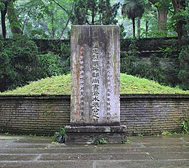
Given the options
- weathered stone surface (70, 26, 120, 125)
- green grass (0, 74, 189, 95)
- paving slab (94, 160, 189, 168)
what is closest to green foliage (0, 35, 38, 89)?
green grass (0, 74, 189, 95)

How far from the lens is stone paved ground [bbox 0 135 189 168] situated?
3.95 m

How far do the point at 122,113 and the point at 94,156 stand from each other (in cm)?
319

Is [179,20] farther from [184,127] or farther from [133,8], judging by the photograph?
[184,127]

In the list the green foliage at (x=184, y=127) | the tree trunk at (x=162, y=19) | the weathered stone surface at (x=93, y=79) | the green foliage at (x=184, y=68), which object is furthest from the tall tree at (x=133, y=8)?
the weathered stone surface at (x=93, y=79)

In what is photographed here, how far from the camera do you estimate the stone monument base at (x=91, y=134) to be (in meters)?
5.89

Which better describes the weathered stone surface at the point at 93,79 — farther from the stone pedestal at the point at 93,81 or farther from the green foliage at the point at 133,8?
the green foliage at the point at 133,8

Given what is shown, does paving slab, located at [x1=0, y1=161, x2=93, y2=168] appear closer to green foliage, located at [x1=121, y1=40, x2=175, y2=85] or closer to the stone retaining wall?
the stone retaining wall

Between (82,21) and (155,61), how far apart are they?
4666 mm

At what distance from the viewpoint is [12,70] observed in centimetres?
1274

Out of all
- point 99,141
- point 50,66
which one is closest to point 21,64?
point 50,66

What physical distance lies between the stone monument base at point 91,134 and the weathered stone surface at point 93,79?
168 millimetres

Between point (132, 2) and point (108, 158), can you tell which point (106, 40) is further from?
point (132, 2)

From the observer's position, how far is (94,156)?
4.56 m

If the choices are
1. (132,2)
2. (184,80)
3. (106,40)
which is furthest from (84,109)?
(132,2)
